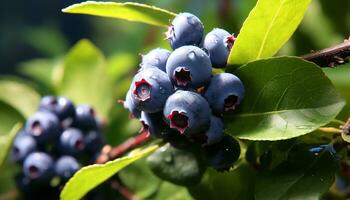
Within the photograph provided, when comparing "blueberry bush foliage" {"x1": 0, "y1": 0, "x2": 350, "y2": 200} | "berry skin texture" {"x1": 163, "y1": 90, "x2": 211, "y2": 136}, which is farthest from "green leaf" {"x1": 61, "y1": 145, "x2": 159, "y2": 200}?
"berry skin texture" {"x1": 163, "y1": 90, "x2": 211, "y2": 136}

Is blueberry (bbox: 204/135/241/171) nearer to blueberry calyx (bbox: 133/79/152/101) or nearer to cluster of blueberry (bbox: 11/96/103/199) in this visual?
blueberry calyx (bbox: 133/79/152/101)

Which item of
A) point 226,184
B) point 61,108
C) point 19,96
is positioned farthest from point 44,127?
point 226,184

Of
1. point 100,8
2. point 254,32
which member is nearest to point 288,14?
point 254,32

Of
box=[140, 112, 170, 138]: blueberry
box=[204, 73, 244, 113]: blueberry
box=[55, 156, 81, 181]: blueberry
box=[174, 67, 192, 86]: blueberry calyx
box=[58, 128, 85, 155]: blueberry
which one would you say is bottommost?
box=[55, 156, 81, 181]: blueberry

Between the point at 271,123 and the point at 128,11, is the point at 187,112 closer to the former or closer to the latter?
the point at 271,123

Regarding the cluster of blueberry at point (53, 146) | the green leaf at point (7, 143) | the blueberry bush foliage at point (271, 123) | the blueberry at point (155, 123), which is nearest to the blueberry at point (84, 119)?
the cluster of blueberry at point (53, 146)
